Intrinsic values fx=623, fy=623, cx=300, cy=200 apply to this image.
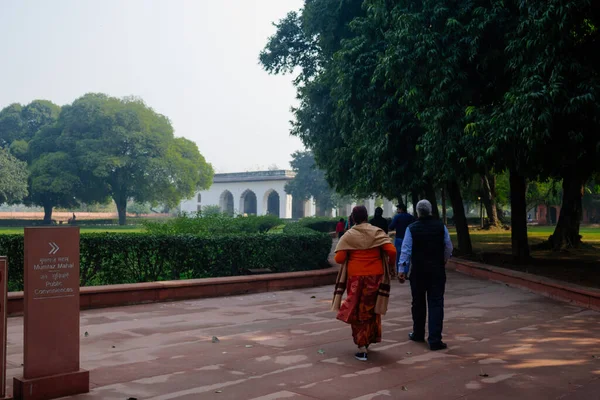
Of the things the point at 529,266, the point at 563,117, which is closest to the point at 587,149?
the point at 563,117

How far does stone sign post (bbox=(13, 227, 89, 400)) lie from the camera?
171 inches

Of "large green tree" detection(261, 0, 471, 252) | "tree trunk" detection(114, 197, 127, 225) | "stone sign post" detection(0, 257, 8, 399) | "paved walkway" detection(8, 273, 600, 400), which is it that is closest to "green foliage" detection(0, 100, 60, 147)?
"tree trunk" detection(114, 197, 127, 225)

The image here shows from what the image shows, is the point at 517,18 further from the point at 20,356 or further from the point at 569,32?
the point at 20,356

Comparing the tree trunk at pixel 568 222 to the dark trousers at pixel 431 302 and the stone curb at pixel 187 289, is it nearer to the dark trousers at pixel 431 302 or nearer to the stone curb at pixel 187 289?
the stone curb at pixel 187 289

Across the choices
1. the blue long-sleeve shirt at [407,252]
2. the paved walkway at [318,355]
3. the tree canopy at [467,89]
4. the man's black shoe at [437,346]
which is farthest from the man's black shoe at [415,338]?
the tree canopy at [467,89]

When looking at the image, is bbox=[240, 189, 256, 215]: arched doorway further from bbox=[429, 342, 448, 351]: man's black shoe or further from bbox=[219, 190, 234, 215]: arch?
bbox=[429, 342, 448, 351]: man's black shoe

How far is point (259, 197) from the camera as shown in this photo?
73.2m

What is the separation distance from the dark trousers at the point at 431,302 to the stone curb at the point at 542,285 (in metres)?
3.61

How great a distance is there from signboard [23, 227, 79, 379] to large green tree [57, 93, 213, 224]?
44615mm

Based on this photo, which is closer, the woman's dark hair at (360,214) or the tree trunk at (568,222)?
the woman's dark hair at (360,214)

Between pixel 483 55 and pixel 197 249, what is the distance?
6.45 metres

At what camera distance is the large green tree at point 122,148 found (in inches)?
1908

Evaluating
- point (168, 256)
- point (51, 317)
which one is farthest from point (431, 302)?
point (168, 256)

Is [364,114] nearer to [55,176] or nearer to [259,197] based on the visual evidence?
[55,176]
